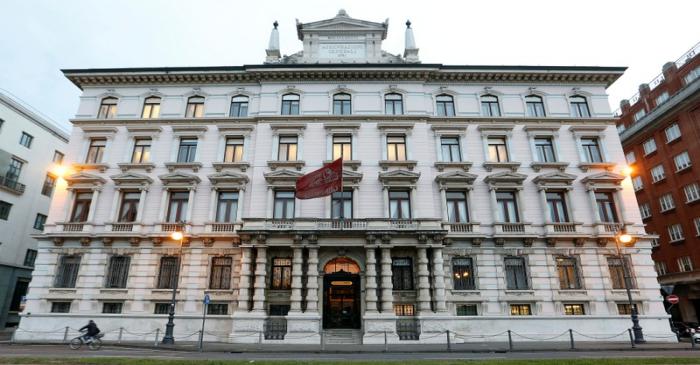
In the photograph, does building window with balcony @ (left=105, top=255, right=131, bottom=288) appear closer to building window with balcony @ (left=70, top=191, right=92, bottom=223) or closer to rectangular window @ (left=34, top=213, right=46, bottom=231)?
building window with balcony @ (left=70, top=191, right=92, bottom=223)

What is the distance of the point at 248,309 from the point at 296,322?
10.8 ft

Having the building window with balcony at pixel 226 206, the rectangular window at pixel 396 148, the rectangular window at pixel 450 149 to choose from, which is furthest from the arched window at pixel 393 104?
the building window with balcony at pixel 226 206

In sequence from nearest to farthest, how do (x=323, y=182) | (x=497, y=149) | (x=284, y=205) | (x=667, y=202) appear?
(x=323, y=182) → (x=284, y=205) → (x=497, y=149) → (x=667, y=202)

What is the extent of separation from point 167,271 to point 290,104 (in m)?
15.3

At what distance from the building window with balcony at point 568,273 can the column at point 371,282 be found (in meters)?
12.8

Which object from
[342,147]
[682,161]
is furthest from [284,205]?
[682,161]

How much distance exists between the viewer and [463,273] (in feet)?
82.8

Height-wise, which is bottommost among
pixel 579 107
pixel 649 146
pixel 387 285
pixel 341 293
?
pixel 341 293

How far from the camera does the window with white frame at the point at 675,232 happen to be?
35031 mm

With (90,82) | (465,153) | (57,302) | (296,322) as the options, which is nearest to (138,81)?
(90,82)

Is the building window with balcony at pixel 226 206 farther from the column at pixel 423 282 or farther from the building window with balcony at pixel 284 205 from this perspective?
the column at pixel 423 282

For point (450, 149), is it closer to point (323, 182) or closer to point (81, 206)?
point (323, 182)

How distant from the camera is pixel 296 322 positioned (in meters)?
22.7

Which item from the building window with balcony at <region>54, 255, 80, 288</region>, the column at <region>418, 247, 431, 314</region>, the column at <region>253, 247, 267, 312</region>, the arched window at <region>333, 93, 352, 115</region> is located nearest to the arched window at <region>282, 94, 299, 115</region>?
the arched window at <region>333, 93, 352, 115</region>
